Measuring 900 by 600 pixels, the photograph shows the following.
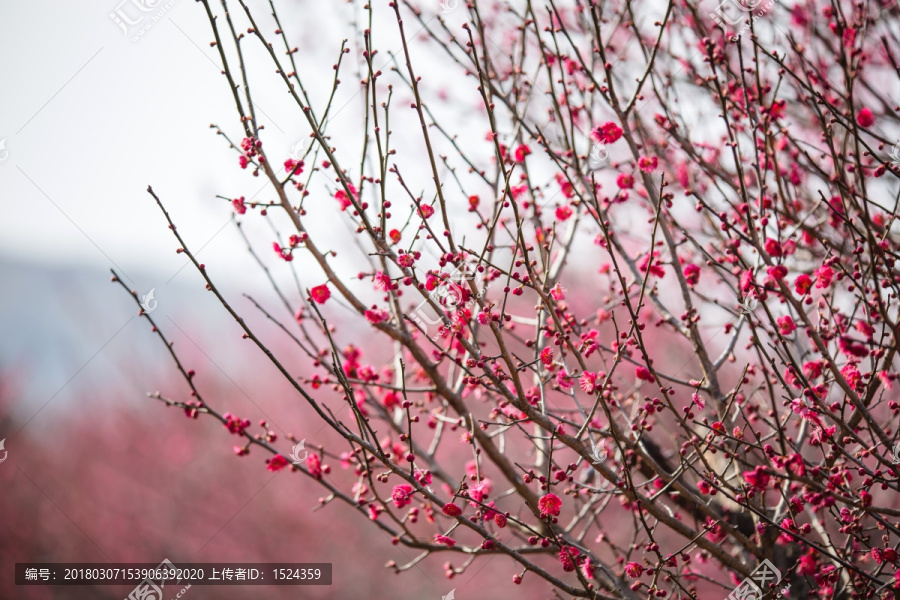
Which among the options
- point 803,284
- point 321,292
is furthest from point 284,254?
point 803,284

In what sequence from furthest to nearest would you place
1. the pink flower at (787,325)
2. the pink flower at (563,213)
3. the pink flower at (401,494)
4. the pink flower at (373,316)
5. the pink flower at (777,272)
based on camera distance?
the pink flower at (563,213), the pink flower at (373,316), the pink flower at (787,325), the pink flower at (401,494), the pink flower at (777,272)

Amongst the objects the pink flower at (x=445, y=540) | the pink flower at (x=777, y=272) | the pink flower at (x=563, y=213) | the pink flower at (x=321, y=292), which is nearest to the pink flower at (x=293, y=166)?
the pink flower at (x=321, y=292)

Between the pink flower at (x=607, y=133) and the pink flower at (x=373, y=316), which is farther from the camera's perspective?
the pink flower at (x=607, y=133)

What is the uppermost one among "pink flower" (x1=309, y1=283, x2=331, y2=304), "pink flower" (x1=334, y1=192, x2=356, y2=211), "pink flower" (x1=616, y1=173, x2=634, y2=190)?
"pink flower" (x1=334, y1=192, x2=356, y2=211)

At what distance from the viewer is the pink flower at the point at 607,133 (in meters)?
2.46

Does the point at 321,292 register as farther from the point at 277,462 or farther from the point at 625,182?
the point at 625,182

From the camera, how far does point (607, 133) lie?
2.48 meters

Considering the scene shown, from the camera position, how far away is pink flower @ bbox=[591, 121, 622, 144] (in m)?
2.46

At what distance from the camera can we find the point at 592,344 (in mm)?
2168

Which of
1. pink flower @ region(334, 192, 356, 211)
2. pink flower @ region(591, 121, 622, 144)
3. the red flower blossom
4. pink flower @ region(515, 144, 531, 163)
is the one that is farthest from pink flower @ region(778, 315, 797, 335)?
pink flower @ region(334, 192, 356, 211)

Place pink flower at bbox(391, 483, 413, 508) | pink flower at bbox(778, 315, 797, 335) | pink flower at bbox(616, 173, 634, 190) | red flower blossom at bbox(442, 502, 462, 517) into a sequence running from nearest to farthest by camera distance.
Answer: red flower blossom at bbox(442, 502, 462, 517), pink flower at bbox(391, 483, 413, 508), pink flower at bbox(778, 315, 797, 335), pink flower at bbox(616, 173, 634, 190)

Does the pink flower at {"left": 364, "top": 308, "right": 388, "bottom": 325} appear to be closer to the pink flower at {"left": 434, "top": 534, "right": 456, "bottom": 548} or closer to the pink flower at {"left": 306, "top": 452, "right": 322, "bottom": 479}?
the pink flower at {"left": 306, "top": 452, "right": 322, "bottom": 479}

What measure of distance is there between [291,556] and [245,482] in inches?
56.2

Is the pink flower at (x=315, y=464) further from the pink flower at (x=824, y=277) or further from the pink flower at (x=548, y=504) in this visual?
the pink flower at (x=824, y=277)
